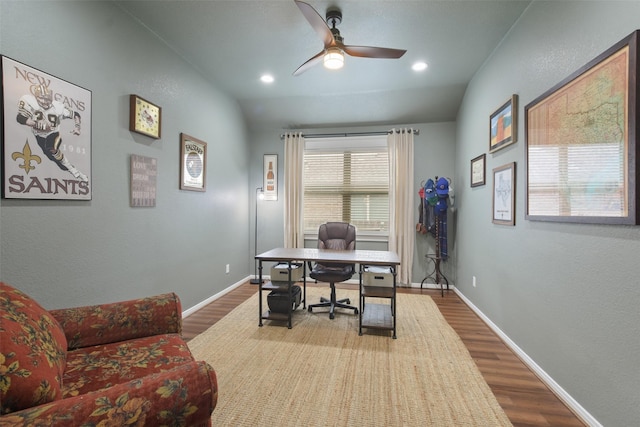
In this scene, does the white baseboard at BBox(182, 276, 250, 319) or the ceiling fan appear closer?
the ceiling fan

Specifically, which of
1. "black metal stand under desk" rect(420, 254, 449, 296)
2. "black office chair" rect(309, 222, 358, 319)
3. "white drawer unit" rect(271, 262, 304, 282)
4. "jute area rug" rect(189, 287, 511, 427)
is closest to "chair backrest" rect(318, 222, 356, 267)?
"black office chair" rect(309, 222, 358, 319)

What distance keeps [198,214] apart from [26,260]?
1753 mm

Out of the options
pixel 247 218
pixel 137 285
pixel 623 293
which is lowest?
pixel 137 285

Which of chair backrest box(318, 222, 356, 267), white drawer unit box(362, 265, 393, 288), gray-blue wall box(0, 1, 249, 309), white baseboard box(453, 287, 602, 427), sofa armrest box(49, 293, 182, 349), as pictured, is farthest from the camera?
chair backrest box(318, 222, 356, 267)

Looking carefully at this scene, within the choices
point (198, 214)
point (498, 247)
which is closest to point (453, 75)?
point (498, 247)

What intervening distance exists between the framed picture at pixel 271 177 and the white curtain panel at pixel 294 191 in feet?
0.76

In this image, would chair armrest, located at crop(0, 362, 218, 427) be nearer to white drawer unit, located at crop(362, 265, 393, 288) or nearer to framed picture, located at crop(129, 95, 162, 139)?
white drawer unit, located at crop(362, 265, 393, 288)

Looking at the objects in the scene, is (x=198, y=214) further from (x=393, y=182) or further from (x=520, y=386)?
(x=520, y=386)

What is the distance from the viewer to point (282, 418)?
5.23 ft

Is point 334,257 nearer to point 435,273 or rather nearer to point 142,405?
point 142,405

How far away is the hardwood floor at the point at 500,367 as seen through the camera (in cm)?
163

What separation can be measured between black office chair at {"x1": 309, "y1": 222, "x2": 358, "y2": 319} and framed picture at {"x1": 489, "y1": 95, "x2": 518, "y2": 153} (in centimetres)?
175

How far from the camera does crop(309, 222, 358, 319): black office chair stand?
10.2ft

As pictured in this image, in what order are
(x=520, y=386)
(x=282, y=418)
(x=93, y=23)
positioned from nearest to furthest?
(x=282, y=418) < (x=520, y=386) < (x=93, y=23)
